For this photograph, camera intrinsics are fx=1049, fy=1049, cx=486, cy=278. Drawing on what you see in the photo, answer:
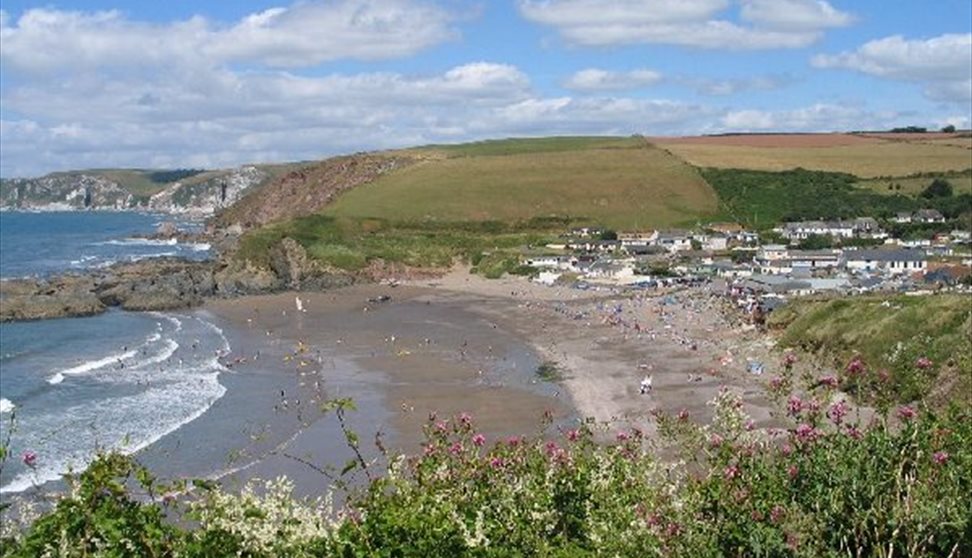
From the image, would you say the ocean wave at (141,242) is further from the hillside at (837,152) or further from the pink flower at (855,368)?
the pink flower at (855,368)

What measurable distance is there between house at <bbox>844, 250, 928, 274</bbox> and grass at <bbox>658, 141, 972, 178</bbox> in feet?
157

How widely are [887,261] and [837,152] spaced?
66.6m

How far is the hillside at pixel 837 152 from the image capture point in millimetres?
127938

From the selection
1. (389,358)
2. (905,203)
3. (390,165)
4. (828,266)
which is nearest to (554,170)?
(390,165)

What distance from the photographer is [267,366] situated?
46.7 meters

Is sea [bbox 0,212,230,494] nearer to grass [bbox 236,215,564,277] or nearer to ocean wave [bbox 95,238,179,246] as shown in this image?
grass [bbox 236,215,564,277]

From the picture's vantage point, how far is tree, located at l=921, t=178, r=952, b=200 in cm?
11131

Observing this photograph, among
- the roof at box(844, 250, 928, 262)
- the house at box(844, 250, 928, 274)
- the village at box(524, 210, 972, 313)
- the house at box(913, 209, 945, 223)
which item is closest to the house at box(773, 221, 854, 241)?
the village at box(524, 210, 972, 313)

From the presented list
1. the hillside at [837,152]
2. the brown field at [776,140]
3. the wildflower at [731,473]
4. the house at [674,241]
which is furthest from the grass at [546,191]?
the wildflower at [731,473]

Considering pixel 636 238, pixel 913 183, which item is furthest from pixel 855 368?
pixel 913 183

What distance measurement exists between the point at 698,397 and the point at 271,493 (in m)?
32.2

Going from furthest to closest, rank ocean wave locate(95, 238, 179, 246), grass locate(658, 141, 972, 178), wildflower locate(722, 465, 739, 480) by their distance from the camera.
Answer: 1. grass locate(658, 141, 972, 178)
2. ocean wave locate(95, 238, 179, 246)
3. wildflower locate(722, 465, 739, 480)

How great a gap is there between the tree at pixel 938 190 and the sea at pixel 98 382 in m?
80.4

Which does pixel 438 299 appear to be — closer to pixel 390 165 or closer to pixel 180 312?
pixel 180 312
